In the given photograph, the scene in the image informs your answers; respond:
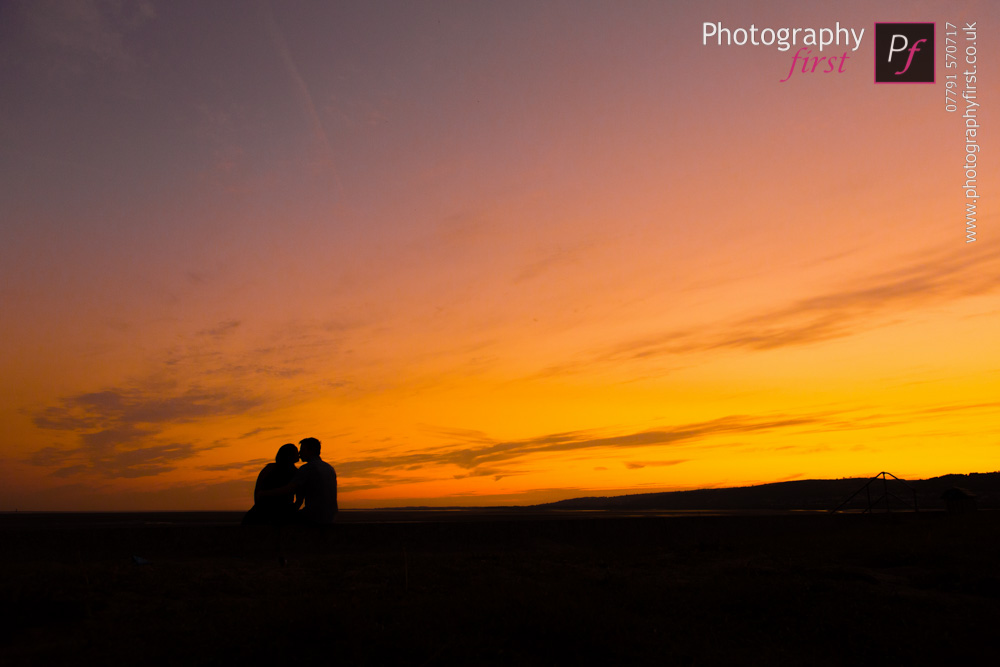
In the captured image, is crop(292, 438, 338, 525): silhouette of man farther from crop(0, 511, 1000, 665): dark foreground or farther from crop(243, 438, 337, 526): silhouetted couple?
crop(0, 511, 1000, 665): dark foreground

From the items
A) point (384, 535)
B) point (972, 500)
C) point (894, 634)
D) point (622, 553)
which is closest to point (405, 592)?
point (894, 634)

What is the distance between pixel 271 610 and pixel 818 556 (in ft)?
46.3

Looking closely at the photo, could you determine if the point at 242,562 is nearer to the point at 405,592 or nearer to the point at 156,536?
the point at 156,536

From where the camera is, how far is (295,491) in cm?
920

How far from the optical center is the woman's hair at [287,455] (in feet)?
31.3

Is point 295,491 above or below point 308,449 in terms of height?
below

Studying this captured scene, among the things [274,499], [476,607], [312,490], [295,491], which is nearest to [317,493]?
[312,490]

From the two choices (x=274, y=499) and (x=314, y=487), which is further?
(x=314, y=487)

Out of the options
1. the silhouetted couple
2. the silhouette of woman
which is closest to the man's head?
the silhouetted couple

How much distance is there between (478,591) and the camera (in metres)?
9.66

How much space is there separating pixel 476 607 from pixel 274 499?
319cm

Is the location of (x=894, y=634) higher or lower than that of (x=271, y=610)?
lower

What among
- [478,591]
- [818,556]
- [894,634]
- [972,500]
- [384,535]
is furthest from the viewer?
[972,500]

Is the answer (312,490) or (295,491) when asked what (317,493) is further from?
(295,491)
